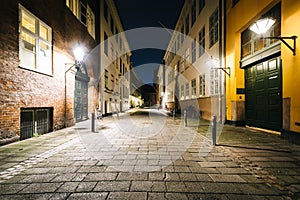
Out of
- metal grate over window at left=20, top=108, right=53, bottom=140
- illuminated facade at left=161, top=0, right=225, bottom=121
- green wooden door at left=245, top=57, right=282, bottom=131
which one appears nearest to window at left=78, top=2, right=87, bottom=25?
metal grate over window at left=20, top=108, right=53, bottom=140

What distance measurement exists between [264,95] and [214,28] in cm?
602

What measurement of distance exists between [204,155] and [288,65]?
14.2ft

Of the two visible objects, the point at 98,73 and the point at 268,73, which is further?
the point at 98,73

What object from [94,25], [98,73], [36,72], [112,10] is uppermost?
[112,10]

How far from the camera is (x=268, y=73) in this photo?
7.11 meters

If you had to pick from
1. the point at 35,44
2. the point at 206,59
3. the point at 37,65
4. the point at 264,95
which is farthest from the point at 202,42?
the point at 37,65

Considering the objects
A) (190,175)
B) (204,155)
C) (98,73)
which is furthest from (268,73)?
(98,73)

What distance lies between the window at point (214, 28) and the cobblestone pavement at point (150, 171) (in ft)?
26.6

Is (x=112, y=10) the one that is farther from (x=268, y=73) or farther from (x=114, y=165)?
(x=114, y=165)

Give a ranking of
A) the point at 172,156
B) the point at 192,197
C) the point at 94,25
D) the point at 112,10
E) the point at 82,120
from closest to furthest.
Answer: the point at 192,197 → the point at 172,156 → the point at 82,120 → the point at 94,25 → the point at 112,10

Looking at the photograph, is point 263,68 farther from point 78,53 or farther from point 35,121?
point 35,121

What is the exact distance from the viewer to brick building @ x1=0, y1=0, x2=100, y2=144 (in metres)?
5.21

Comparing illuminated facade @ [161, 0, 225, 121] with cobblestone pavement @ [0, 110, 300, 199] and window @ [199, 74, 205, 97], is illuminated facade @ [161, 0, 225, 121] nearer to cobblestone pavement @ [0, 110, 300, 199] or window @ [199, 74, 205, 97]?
window @ [199, 74, 205, 97]

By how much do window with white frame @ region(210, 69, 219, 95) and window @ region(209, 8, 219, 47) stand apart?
2.02m
